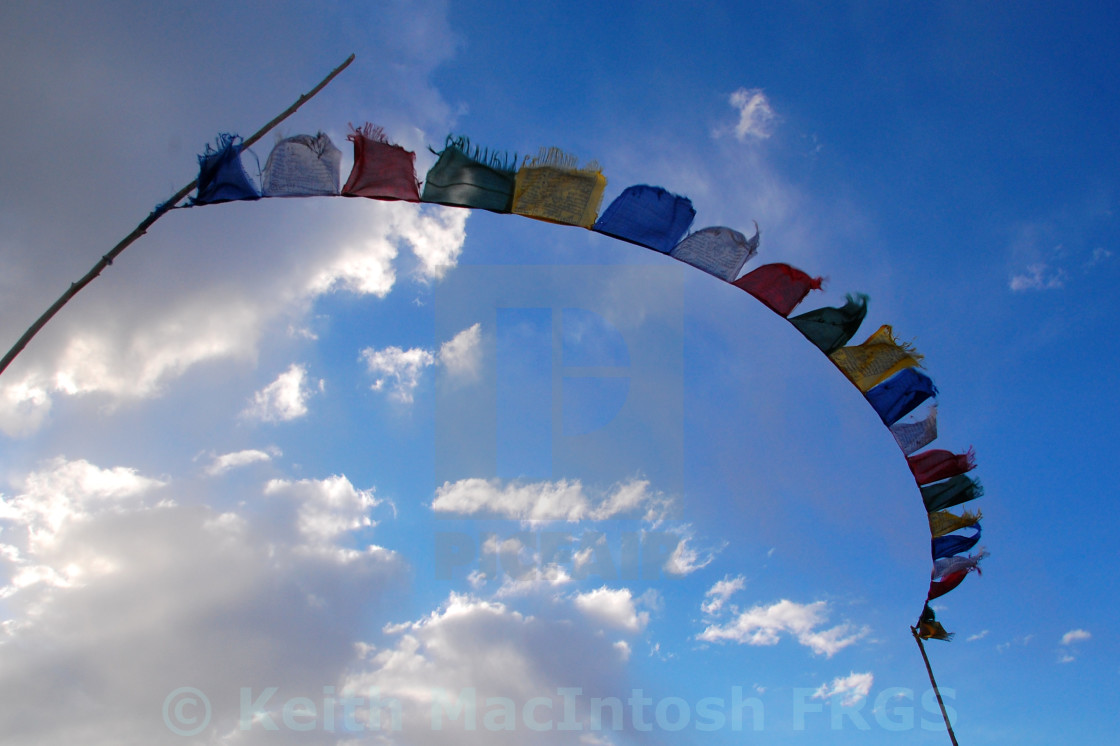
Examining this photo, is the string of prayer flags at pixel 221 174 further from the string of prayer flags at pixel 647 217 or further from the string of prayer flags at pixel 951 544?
the string of prayer flags at pixel 951 544

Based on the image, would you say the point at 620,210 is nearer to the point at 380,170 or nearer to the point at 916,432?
the point at 380,170

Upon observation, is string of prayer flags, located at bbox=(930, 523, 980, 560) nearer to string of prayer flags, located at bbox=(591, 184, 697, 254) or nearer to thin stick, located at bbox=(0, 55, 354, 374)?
string of prayer flags, located at bbox=(591, 184, 697, 254)

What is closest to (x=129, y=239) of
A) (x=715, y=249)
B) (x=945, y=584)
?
(x=715, y=249)

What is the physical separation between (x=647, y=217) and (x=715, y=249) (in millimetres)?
1380

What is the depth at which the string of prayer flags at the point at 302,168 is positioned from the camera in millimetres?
9875

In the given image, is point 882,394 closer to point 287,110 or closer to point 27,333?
point 287,110

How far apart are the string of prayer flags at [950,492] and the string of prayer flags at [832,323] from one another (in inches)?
160

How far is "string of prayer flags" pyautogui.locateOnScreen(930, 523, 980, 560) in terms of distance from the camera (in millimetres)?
14039

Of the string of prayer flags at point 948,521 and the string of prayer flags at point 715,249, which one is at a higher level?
the string of prayer flags at point 715,249

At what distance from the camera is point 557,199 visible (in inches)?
415

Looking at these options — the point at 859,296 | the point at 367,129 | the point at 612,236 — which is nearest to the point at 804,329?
the point at 859,296

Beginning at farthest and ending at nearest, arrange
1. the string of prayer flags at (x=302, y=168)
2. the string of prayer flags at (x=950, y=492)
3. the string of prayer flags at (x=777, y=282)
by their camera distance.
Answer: the string of prayer flags at (x=950, y=492) < the string of prayer flags at (x=777, y=282) < the string of prayer flags at (x=302, y=168)

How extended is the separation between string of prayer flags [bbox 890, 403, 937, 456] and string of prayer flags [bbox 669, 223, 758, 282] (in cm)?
483

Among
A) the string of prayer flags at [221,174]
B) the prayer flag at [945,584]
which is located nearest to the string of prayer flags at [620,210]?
the string of prayer flags at [221,174]
